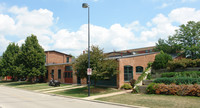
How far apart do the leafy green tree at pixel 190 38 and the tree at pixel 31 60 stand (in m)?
29.8

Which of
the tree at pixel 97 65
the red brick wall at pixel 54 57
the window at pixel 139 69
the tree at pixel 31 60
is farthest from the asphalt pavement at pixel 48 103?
the red brick wall at pixel 54 57

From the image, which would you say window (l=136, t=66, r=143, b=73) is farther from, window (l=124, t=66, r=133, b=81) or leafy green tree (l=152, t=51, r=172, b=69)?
leafy green tree (l=152, t=51, r=172, b=69)

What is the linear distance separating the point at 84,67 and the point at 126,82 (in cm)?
680

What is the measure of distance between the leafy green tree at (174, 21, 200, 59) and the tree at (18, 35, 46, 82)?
2984 cm

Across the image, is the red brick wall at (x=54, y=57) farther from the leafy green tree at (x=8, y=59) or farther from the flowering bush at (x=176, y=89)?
the flowering bush at (x=176, y=89)

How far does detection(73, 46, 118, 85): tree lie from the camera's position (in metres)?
19.0

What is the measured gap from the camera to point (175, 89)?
50.6 ft

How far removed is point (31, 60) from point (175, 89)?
27636mm

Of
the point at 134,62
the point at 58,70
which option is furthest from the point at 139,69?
the point at 58,70

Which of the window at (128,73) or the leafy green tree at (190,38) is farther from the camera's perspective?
the leafy green tree at (190,38)

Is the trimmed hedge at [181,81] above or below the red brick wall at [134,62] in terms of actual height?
below

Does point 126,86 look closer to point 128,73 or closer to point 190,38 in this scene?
point 128,73

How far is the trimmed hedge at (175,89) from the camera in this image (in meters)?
14.3

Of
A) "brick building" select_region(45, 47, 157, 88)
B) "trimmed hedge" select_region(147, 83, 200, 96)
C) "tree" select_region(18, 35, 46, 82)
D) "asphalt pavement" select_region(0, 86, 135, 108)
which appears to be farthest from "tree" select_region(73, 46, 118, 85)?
"tree" select_region(18, 35, 46, 82)
